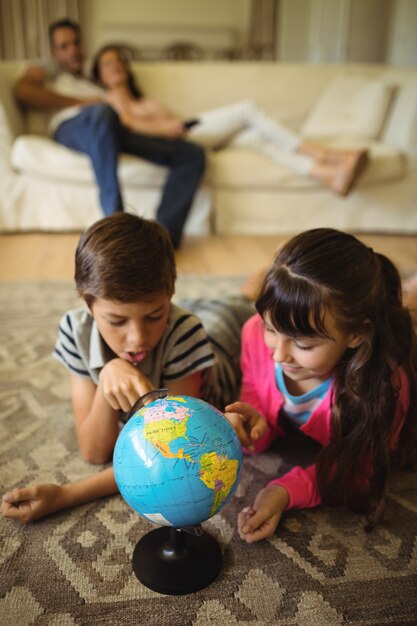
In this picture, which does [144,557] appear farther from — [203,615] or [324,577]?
[324,577]

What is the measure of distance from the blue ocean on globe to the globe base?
15cm

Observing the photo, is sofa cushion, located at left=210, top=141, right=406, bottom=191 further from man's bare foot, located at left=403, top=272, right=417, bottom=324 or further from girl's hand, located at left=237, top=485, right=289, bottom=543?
girl's hand, located at left=237, top=485, right=289, bottom=543

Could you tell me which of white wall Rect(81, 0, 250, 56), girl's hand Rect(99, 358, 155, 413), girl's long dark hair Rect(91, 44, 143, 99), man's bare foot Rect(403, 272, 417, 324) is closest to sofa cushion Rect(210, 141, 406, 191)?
girl's long dark hair Rect(91, 44, 143, 99)

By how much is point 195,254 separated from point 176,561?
7.79 ft

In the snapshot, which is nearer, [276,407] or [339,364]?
[339,364]

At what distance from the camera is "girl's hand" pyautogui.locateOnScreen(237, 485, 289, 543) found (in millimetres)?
1133

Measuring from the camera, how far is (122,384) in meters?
1.14

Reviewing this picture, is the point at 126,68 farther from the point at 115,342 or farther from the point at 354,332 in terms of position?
the point at 354,332

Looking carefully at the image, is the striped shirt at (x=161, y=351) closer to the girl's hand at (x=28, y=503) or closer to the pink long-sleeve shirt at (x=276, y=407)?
the pink long-sleeve shirt at (x=276, y=407)

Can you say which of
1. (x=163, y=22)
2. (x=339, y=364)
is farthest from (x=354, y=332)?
(x=163, y=22)

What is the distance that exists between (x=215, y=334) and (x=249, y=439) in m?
0.53

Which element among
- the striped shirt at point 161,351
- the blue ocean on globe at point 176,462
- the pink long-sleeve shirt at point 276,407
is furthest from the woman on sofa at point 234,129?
the blue ocean on globe at point 176,462

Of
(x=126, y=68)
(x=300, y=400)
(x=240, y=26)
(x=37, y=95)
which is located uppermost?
(x=240, y=26)

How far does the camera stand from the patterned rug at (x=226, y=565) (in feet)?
3.16
